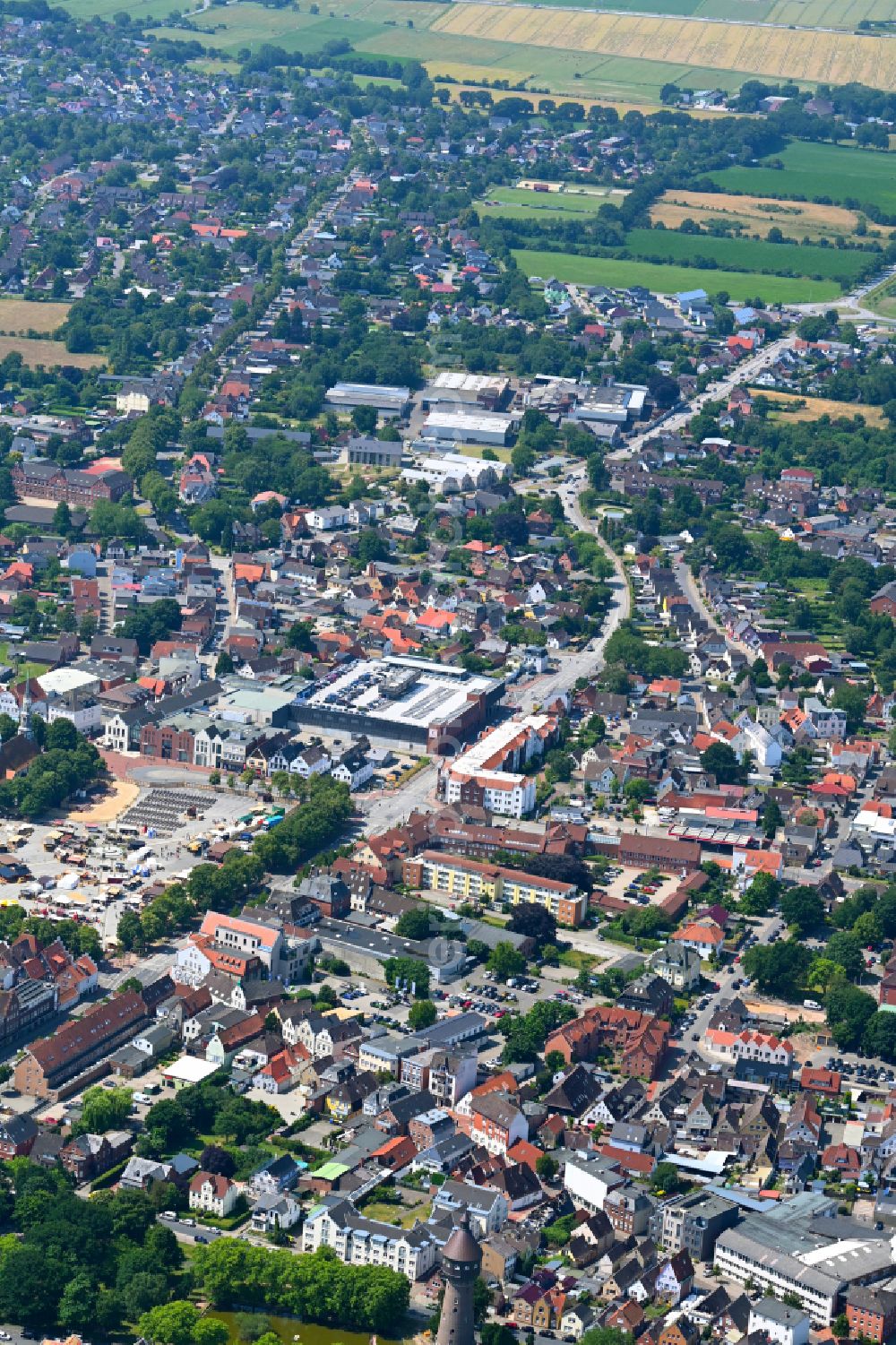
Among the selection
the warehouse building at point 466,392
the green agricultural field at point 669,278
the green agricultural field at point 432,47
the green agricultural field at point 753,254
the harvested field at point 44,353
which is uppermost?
the green agricultural field at point 432,47

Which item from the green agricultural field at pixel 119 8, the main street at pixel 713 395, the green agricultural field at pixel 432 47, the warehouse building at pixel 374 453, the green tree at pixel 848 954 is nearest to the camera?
the green tree at pixel 848 954

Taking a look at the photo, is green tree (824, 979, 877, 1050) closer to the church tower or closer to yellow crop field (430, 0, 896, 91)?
the church tower

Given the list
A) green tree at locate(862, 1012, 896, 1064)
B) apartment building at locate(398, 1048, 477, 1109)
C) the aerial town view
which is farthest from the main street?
apartment building at locate(398, 1048, 477, 1109)

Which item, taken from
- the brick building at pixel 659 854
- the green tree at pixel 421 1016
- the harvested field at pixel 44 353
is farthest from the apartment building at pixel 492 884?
the harvested field at pixel 44 353

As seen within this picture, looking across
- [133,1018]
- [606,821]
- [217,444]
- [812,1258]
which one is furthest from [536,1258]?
[217,444]

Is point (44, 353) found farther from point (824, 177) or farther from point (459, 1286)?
point (459, 1286)

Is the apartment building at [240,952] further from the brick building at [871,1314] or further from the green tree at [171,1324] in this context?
the brick building at [871,1314]

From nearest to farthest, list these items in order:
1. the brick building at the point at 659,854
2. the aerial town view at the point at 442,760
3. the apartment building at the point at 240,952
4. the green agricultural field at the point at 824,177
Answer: the aerial town view at the point at 442,760 < the apartment building at the point at 240,952 < the brick building at the point at 659,854 < the green agricultural field at the point at 824,177
